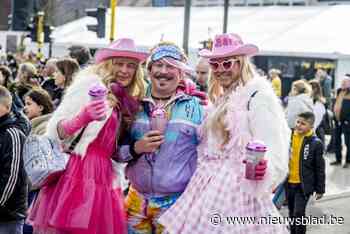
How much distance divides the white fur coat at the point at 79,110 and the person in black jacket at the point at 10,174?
78cm

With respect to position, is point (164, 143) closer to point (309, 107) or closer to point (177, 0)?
point (309, 107)

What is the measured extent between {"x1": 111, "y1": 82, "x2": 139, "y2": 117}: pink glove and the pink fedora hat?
8.4 inches

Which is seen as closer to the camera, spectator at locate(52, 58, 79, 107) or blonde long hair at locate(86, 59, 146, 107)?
blonde long hair at locate(86, 59, 146, 107)

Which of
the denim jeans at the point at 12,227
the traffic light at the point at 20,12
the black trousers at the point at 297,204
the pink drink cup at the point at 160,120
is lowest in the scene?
the black trousers at the point at 297,204

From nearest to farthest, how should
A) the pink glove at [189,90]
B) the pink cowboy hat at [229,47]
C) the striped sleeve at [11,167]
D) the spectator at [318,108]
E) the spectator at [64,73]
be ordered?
the pink cowboy hat at [229,47]
the pink glove at [189,90]
the striped sleeve at [11,167]
the spectator at [64,73]
the spectator at [318,108]

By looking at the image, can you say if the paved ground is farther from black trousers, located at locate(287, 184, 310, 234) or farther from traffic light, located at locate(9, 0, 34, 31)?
traffic light, located at locate(9, 0, 34, 31)

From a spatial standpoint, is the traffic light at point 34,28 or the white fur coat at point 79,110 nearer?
the white fur coat at point 79,110

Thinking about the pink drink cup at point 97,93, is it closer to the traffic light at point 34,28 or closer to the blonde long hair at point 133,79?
the blonde long hair at point 133,79

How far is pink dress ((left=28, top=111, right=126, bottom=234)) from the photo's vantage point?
3.88m

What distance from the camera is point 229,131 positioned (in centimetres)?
385

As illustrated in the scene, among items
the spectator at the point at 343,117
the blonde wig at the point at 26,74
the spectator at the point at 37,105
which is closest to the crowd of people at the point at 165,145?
the spectator at the point at 37,105

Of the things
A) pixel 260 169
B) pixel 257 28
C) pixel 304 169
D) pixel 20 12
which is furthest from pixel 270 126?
pixel 257 28

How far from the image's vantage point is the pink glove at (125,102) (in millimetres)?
4086

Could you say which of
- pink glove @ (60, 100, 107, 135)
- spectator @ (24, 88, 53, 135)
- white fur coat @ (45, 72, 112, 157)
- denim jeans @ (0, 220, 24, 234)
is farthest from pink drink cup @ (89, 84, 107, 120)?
spectator @ (24, 88, 53, 135)
